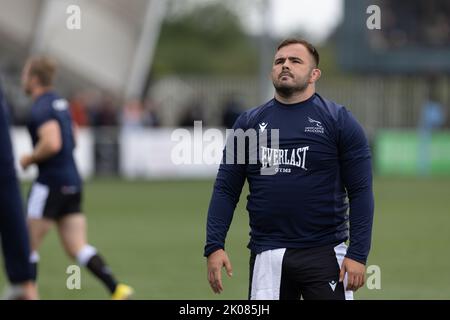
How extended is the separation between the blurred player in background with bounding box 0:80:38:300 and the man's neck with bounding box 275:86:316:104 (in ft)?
8.47

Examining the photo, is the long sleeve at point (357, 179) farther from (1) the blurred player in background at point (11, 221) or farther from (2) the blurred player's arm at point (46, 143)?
(2) the blurred player's arm at point (46, 143)

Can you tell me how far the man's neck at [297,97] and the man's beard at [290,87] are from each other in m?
0.03

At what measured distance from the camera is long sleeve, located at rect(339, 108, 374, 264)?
680 centimetres

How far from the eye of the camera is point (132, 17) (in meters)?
44.9

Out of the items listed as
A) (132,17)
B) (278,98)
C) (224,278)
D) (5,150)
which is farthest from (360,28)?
(5,150)

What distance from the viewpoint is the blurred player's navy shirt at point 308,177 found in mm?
6887

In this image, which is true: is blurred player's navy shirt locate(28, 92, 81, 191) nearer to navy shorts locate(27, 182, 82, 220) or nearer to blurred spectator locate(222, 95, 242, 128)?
navy shorts locate(27, 182, 82, 220)

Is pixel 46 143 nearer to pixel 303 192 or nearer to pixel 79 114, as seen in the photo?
pixel 303 192

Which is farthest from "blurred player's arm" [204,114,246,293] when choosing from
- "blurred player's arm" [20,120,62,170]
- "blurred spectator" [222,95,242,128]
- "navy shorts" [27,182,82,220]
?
"blurred spectator" [222,95,242,128]

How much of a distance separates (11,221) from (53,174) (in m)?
6.22

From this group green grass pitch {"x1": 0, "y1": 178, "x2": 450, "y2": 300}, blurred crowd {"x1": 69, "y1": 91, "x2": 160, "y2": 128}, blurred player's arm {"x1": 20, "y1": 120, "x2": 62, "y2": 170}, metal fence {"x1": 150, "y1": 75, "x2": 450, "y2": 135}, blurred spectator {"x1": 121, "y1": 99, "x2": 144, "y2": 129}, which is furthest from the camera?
metal fence {"x1": 150, "y1": 75, "x2": 450, "y2": 135}

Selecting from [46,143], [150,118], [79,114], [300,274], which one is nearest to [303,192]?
[300,274]

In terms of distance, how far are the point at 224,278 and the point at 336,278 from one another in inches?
236
